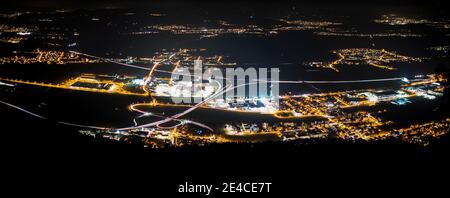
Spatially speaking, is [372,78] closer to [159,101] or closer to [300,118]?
[300,118]

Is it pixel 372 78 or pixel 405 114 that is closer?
pixel 405 114

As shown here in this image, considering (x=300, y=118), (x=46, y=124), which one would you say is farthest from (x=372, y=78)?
(x=46, y=124)

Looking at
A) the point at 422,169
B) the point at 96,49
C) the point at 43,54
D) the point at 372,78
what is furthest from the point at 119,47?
the point at 422,169
